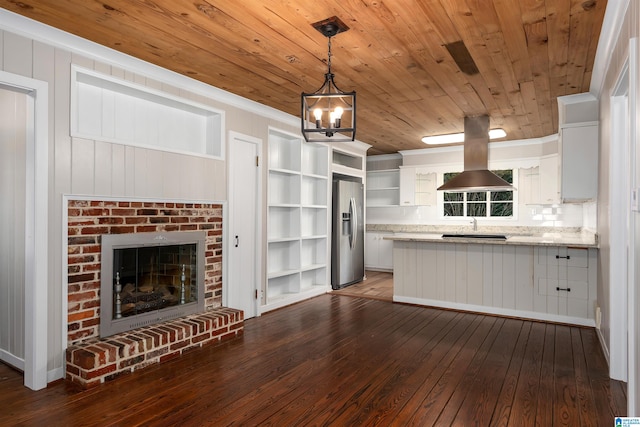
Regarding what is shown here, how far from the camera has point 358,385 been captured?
2.70m

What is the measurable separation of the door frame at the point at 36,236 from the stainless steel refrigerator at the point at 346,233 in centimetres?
399

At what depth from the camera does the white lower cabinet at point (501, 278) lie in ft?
13.7

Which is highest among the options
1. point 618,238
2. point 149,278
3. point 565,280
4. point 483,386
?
point 618,238

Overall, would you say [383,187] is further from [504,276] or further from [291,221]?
[504,276]

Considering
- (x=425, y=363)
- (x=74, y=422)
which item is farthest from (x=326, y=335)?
(x=74, y=422)

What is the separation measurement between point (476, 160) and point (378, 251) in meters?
3.37

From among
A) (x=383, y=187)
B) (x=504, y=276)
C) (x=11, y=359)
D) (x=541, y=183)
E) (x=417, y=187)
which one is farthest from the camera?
(x=383, y=187)

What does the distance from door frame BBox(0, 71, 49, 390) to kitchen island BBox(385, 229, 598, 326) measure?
153 inches

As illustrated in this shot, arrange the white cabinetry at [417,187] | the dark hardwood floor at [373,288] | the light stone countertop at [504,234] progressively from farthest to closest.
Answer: the white cabinetry at [417,187] → the dark hardwood floor at [373,288] → the light stone countertop at [504,234]

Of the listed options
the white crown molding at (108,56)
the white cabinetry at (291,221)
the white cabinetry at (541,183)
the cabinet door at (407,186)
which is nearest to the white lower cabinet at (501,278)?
the white cabinetry at (291,221)

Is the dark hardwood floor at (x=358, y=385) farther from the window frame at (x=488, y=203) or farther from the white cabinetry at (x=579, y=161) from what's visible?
the window frame at (x=488, y=203)

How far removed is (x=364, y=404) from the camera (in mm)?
2434

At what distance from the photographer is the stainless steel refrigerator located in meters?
6.07

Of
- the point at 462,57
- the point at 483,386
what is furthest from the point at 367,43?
the point at 483,386
